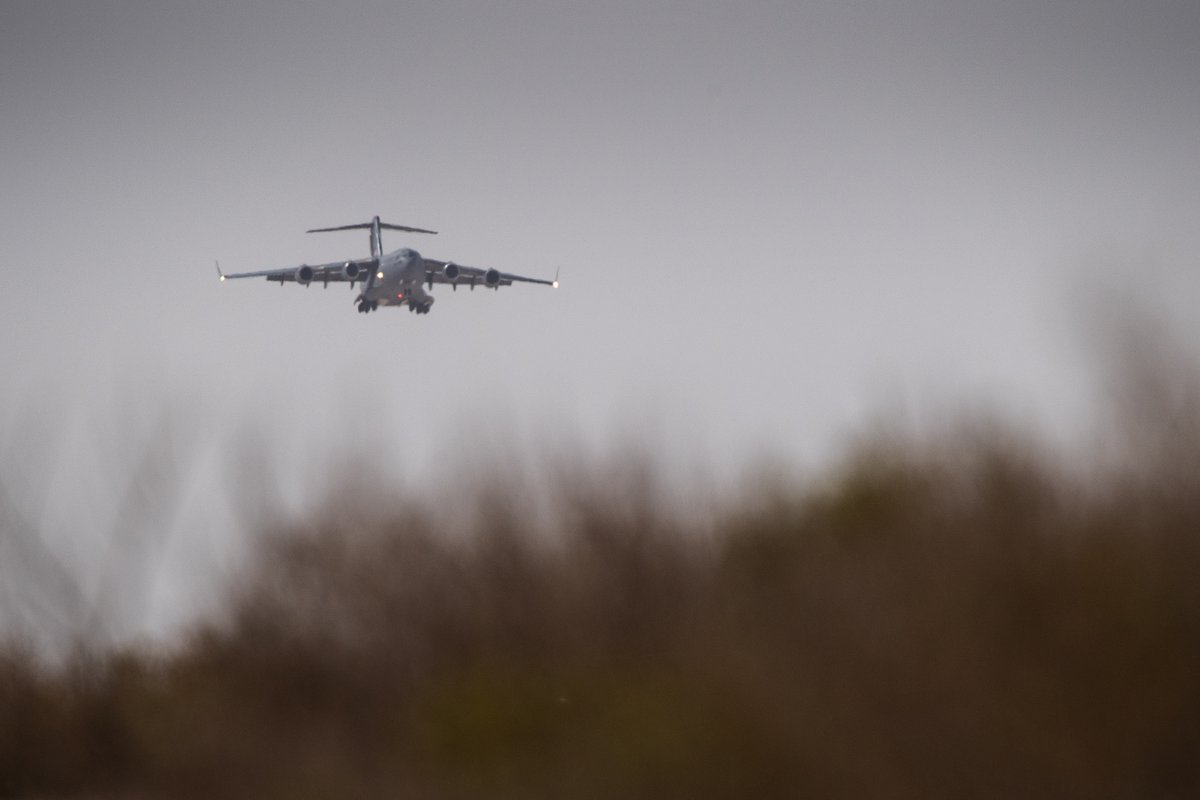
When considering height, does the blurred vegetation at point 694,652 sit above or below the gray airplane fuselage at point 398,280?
below

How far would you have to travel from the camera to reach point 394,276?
48.6 m

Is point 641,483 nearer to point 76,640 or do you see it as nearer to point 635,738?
point 635,738

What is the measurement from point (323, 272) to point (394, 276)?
3366 mm

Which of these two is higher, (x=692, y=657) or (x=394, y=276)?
(x=394, y=276)

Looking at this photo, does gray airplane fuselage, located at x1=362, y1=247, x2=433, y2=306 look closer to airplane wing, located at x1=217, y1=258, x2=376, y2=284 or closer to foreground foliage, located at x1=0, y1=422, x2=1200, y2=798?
airplane wing, located at x1=217, y1=258, x2=376, y2=284

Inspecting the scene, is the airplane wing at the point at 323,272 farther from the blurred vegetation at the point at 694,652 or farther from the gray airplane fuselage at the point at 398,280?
the blurred vegetation at the point at 694,652

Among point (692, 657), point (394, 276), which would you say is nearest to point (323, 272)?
point (394, 276)

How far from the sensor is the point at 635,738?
12828 mm

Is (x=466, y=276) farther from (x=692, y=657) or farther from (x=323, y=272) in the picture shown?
(x=692, y=657)

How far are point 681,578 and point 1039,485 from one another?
15.0 feet

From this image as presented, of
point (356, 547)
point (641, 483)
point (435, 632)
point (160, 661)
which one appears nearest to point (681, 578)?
point (641, 483)

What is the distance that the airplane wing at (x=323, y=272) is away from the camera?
164 ft

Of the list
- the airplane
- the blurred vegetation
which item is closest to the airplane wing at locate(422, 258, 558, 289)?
the airplane

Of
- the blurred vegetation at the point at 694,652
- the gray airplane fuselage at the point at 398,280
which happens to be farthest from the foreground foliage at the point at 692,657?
the gray airplane fuselage at the point at 398,280
